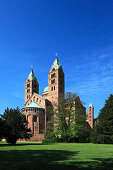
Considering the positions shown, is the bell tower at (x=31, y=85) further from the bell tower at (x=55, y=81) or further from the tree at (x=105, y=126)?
the tree at (x=105, y=126)

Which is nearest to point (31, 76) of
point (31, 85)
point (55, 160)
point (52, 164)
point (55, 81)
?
point (31, 85)

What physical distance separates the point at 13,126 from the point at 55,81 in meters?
35.4

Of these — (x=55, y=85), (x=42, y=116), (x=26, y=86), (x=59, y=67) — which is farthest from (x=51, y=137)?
(x=26, y=86)

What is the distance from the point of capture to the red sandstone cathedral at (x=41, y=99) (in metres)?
51.6

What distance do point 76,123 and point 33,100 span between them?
100 ft

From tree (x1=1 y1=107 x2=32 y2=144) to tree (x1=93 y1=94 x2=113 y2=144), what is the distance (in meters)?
12.9

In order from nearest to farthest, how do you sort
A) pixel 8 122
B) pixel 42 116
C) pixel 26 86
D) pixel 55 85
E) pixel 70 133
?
pixel 8 122 < pixel 70 133 < pixel 42 116 < pixel 55 85 < pixel 26 86

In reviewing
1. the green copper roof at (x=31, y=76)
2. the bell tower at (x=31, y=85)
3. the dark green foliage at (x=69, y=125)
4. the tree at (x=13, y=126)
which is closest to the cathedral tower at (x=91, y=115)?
the bell tower at (x=31, y=85)

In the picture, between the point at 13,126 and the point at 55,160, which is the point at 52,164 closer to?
the point at 55,160

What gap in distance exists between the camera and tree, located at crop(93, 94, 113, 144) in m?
27.9

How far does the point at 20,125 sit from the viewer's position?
95.5ft

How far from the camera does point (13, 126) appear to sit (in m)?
28.2

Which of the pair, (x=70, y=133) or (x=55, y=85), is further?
(x=55, y=85)

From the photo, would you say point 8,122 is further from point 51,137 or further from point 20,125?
point 51,137
